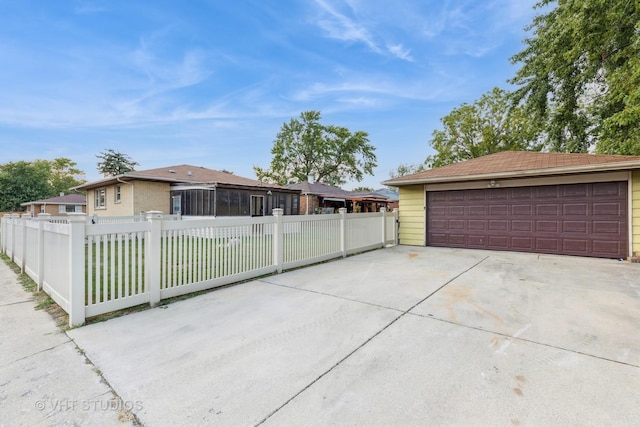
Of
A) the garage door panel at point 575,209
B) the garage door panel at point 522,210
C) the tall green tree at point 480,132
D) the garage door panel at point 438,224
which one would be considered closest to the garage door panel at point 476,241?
the garage door panel at point 438,224

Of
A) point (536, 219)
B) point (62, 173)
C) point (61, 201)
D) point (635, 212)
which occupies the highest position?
point (62, 173)

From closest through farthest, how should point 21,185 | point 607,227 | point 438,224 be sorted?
point 607,227, point 438,224, point 21,185

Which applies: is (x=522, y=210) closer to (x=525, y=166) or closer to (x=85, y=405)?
(x=525, y=166)

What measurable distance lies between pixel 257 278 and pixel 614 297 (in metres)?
5.60

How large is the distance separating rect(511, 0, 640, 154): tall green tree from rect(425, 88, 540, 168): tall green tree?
834 cm

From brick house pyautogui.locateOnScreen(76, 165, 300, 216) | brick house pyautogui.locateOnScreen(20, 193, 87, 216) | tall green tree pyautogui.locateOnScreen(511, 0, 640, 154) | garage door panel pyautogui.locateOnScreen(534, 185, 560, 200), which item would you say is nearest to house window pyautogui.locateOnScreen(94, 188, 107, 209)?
brick house pyautogui.locateOnScreen(76, 165, 300, 216)

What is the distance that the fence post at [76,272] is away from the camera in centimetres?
312

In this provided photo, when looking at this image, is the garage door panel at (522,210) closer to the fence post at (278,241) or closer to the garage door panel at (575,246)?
the garage door panel at (575,246)

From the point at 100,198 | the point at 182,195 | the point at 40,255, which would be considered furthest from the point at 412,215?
the point at 100,198

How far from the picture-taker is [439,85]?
13039mm

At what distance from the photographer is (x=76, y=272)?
3.13 meters

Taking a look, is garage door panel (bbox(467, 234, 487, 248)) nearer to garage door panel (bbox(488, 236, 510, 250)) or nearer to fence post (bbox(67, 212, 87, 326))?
garage door panel (bbox(488, 236, 510, 250))

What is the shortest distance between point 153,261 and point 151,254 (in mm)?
103

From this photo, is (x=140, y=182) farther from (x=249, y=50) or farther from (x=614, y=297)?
(x=614, y=297)
